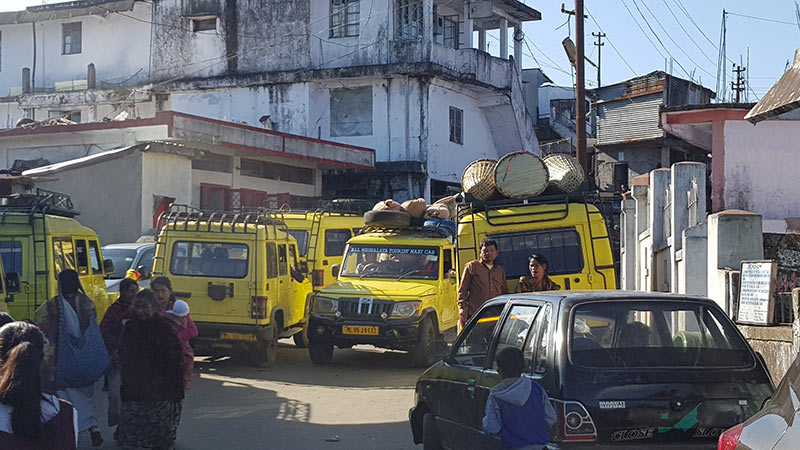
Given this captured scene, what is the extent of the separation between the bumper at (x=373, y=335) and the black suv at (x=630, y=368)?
699cm

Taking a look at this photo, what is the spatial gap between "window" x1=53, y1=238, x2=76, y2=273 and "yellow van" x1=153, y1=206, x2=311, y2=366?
194 cm

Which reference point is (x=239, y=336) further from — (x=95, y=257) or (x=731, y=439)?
(x=731, y=439)

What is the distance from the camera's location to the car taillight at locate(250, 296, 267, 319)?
14.0 metres

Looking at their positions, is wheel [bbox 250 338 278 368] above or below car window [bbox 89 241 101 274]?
below

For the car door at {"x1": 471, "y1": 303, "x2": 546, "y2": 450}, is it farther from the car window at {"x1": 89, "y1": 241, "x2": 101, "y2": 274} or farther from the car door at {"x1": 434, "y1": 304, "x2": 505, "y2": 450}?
the car window at {"x1": 89, "y1": 241, "x2": 101, "y2": 274}

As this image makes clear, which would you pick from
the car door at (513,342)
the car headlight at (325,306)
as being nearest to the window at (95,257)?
the car headlight at (325,306)

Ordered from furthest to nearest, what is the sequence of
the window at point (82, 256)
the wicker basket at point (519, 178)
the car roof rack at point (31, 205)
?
the wicker basket at point (519, 178), the window at point (82, 256), the car roof rack at point (31, 205)

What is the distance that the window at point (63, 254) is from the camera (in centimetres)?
1195

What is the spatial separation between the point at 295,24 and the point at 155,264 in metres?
22.8

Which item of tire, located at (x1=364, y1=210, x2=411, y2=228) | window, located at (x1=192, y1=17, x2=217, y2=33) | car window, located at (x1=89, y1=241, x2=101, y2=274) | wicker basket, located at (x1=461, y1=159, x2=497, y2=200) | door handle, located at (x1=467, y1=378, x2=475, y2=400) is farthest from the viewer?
window, located at (x1=192, y1=17, x2=217, y2=33)

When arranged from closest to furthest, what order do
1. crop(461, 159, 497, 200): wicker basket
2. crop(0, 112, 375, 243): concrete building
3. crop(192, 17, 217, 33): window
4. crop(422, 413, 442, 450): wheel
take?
crop(422, 413, 442, 450): wheel < crop(461, 159, 497, 200): wicker basket < crop(0, 112, 375, 243): concrete building < crop(192, 17, 217, 33): window

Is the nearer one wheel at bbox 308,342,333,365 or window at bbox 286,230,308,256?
wheel at bbox 308,342,333,365

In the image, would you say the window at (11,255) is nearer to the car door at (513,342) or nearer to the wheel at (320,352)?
the wheel at (320,352)

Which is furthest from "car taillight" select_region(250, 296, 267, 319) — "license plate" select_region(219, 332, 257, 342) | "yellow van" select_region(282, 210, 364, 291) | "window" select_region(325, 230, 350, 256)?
"window" select_region(325, 230, 350, 256)
